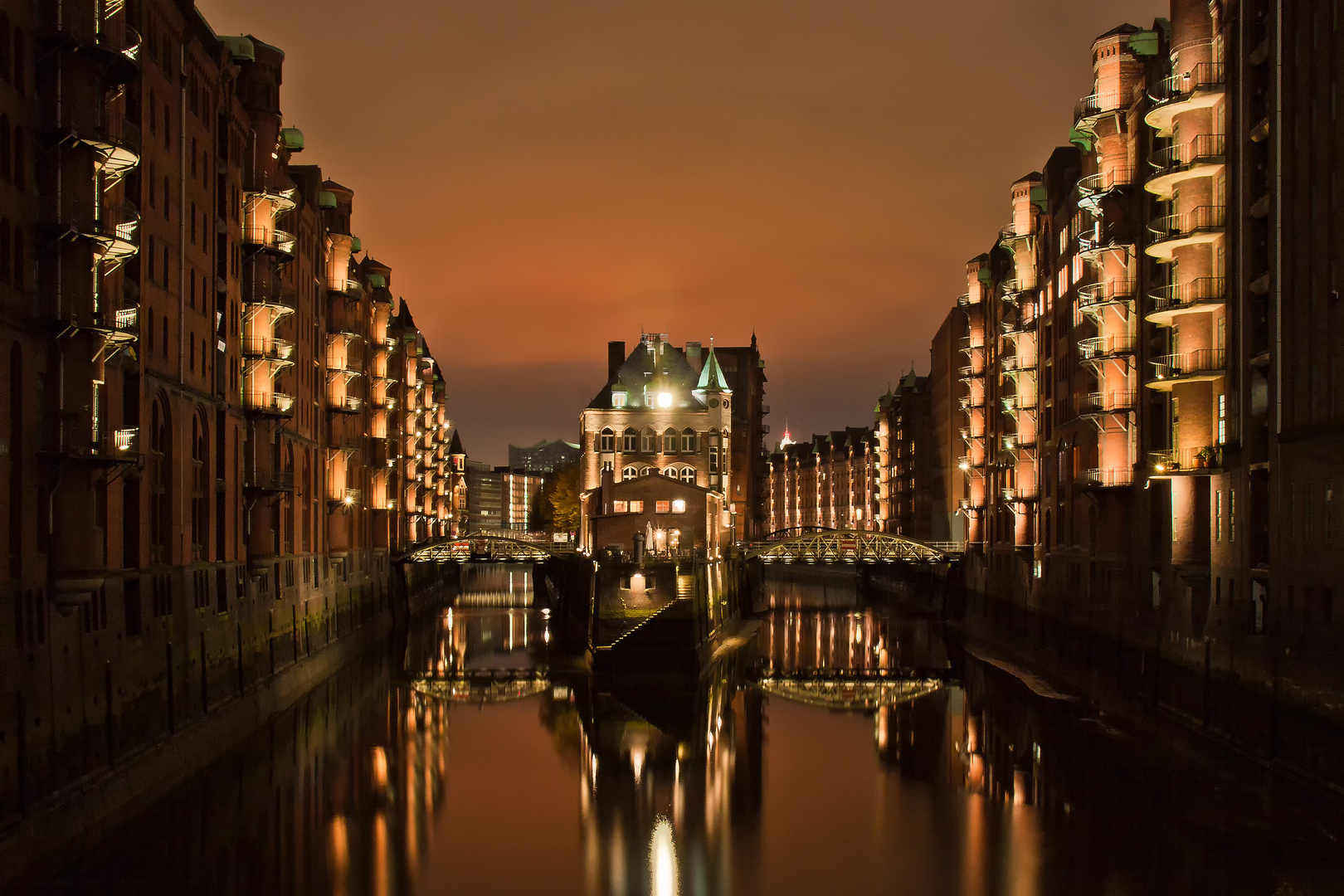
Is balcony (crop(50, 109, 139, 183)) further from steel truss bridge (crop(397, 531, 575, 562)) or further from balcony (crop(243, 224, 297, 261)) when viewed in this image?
steel truss bridge (crop(397, 531, 575, 562))

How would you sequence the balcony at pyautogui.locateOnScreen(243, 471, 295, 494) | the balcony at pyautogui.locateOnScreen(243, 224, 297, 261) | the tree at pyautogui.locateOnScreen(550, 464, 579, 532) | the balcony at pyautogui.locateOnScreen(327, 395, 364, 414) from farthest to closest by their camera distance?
1. the tree at pyautogui.locateOnScreen(550, 464, 579, 532)
2. the balcony at pyautogui.locateOnScreen(327, 395, 364, 414)
3. the balcony at pyautogui.locateOnScreen(243, 224, 297, 261)
4. the balcony at pyautogui.locateOnScreen(243, 471, 295, 494)

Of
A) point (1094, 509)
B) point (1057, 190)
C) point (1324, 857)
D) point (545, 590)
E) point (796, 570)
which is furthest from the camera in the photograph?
point (796, 570)

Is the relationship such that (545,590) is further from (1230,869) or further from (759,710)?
(1230,869)

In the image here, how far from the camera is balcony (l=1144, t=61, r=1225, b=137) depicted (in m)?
41.9

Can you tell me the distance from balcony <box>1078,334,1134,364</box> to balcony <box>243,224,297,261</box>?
1190 inches

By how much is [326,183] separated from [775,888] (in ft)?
166

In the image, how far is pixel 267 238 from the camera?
153 feet

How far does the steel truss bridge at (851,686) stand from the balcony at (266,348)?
2330 cm

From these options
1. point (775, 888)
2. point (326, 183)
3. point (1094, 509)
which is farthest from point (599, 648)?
point (775, 888)

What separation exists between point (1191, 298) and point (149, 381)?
103 feet

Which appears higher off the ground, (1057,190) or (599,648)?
(1057,190)

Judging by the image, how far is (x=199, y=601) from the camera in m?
39.1

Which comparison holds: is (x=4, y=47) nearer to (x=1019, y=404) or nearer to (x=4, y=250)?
(x=4, y=250)

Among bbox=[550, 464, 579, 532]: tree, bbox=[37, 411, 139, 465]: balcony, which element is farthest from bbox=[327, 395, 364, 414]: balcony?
bbox=[550, 464, 579, 532]: tree
